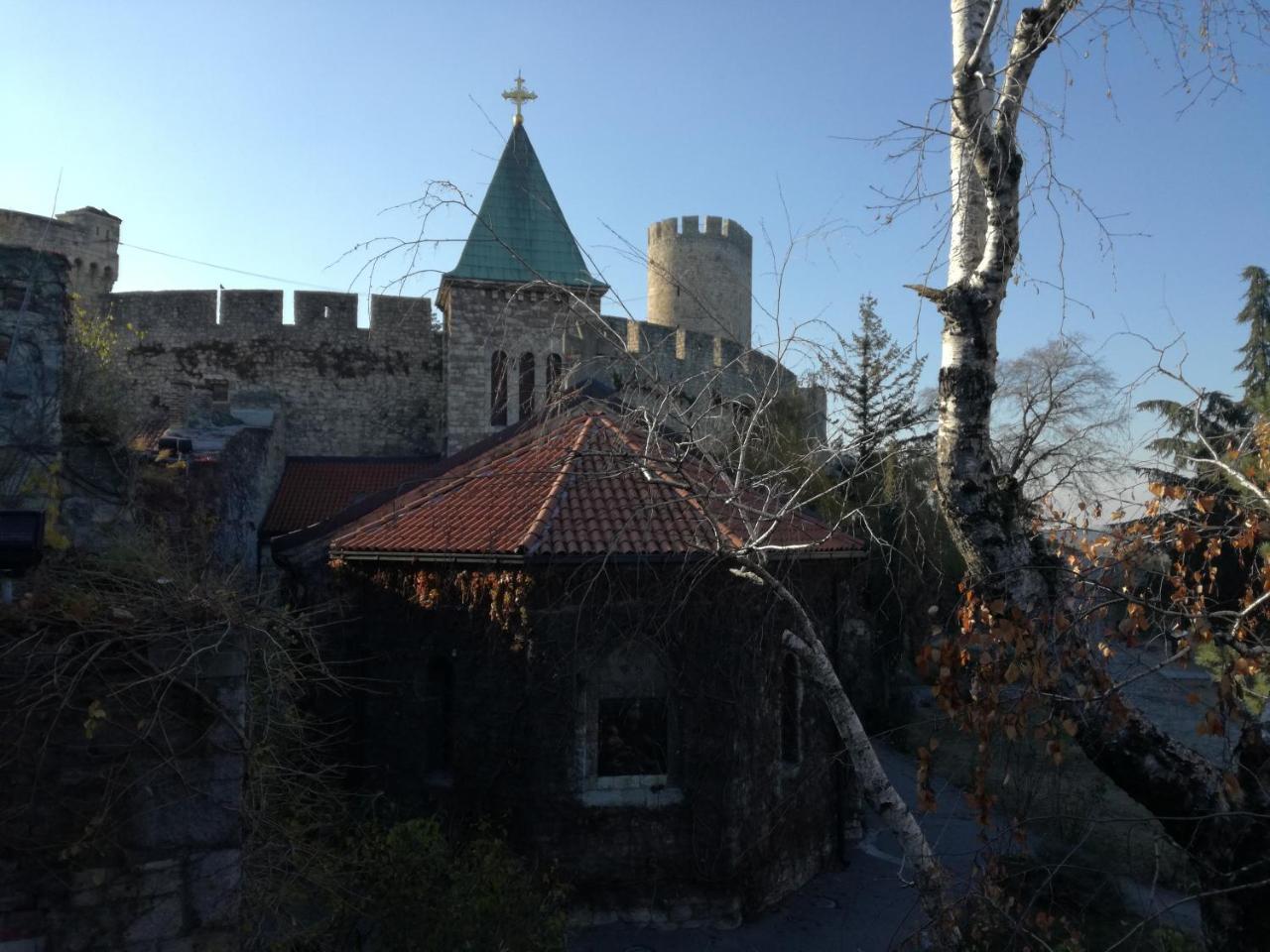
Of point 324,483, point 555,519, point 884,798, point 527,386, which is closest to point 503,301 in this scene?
point 527,386

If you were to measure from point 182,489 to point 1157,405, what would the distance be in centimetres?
1492

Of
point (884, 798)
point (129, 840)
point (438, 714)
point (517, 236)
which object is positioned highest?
point (517, 236)

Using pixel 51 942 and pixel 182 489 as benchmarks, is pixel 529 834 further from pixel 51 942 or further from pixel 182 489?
pixel 182 489

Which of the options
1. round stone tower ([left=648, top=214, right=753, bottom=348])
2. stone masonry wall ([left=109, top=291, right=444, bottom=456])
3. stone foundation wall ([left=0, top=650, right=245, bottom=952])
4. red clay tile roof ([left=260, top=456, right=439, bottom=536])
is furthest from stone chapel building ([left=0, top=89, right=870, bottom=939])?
round stone tower ([left=648, top=214, right=753, bottom=348])

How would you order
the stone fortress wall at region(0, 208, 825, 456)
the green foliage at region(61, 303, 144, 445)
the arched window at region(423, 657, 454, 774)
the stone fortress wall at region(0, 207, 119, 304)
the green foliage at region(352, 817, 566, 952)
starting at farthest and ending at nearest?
the stone fortress wall at region(0, 207, 119, 304) < the stone fortress wall at region(0, 208, 825, 456) < the arched window at region(423, 657, 454, 774) < the green foliage at region(61, 303, 144, 445) < the green foliage at region(352, 817, 566, 952)

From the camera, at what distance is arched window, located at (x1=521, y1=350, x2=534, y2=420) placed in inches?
690

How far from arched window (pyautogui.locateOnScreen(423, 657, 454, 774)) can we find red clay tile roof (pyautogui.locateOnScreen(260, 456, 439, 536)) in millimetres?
7507

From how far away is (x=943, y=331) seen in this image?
174 inches

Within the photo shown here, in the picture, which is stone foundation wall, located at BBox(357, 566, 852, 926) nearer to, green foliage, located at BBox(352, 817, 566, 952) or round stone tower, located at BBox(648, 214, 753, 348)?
green foliage, located at BBox(352, 817, 566, 952)

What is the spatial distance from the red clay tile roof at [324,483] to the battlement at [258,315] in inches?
113

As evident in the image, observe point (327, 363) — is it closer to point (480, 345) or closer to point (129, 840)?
point (480, 345)

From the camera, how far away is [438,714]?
938 cm

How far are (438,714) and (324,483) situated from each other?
33.4ft

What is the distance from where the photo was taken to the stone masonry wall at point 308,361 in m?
19.5
